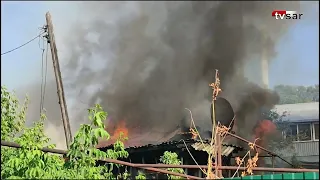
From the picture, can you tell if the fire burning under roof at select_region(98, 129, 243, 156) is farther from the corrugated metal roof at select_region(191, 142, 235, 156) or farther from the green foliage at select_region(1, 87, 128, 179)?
the green foliage at select_region(1, 87, 128, 179)

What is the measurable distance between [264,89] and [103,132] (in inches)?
330

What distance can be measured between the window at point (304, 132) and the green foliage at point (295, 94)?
2.42ft

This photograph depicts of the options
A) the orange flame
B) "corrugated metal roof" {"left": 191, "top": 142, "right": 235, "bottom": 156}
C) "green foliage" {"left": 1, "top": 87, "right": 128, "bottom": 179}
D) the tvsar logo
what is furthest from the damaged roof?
"green foliage" {"left": 1, "top": 87, "right": 128, "bottom": 179}

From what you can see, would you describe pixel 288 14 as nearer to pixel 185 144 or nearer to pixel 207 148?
pixel 207 148

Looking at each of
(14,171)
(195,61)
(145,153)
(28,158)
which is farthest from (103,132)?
(195,61)

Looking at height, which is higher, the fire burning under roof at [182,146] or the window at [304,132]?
the window at [304,132]

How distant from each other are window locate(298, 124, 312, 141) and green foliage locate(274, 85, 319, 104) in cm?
74

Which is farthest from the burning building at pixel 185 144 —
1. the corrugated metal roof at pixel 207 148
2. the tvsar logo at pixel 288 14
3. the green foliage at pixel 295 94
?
the tvsar logo at pixel 288 14

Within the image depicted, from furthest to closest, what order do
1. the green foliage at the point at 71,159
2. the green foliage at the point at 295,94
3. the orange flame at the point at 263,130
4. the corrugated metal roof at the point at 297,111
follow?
the orange flame at the point at 263,130, the corrugated metal roof at the point at 297,111, the green foliage at the point at 295,94, the green foliage at the point at 71,159

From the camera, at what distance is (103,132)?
4.12m

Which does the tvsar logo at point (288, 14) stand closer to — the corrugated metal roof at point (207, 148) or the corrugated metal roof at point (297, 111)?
the corrugated metal roof at point (297, 111)

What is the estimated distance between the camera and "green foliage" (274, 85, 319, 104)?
33.2 feet

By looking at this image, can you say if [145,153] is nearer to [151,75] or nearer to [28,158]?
[151,75]

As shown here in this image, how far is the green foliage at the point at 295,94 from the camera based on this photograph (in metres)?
10.1
